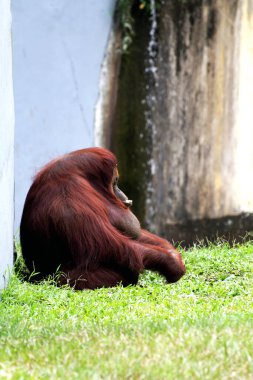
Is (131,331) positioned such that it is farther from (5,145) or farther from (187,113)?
(187,113)

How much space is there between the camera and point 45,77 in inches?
329

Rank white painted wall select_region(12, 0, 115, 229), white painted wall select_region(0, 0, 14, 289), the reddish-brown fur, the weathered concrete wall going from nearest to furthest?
white painted wall select_region(0, 0, 14, 289) → the reddish-brown fur → white painted wall select_region(12, 0, 115, 229) → the weathered concrete wall

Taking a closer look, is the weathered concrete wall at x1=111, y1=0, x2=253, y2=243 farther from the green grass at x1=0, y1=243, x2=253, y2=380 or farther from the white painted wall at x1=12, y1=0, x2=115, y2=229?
the green grass at x1=0, y1=243, x2=253, y2=380

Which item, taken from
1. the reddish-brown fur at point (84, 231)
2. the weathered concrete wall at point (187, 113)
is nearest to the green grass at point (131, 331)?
the reddish-brown fur at point (84, 231)

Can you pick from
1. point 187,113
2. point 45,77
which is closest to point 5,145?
point 45,77

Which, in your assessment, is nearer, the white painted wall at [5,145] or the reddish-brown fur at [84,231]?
the white painted wall at [5,145]

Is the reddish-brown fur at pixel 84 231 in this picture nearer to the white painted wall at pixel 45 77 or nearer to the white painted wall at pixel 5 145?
the white painted wall at pixel 5 145

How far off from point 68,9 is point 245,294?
13.6 feet

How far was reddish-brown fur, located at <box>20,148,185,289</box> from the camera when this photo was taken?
5410 mm

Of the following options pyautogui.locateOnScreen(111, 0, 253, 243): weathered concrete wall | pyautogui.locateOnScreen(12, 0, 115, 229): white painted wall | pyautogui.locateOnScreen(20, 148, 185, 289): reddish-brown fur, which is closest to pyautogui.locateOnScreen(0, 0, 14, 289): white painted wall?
pyautogui.locateOnScreen(20, 148, 185, 289): reddish-brown fur

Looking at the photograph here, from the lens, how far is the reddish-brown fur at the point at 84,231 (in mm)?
5410

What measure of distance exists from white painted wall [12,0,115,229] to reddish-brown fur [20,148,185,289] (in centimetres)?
264

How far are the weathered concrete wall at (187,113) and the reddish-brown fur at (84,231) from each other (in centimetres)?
305

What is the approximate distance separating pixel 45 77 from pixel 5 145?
3268 millimetres
